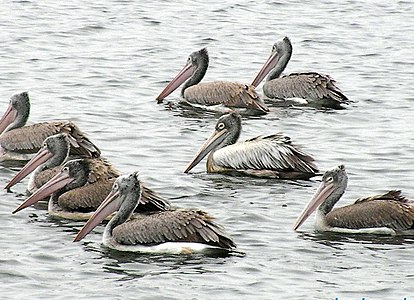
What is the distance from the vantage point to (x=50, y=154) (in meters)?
11.5

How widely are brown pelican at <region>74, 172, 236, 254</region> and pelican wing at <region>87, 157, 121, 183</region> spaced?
2.07 feet

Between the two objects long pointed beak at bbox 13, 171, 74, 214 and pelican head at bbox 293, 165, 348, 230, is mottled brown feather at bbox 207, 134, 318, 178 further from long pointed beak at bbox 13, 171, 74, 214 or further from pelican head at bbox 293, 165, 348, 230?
long pointed beak at bbox 13, 171, 74, 214

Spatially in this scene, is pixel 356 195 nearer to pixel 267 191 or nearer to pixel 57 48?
pixel 267 191

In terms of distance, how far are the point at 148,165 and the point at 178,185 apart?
76cm

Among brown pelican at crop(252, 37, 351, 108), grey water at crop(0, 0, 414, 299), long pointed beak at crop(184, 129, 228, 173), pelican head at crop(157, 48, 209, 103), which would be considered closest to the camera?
grey water at crop(0, 0, 414, 299)

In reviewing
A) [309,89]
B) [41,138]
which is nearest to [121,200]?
[41,138]

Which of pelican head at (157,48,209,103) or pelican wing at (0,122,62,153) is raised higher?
pelican wing at (0,122,62,153)

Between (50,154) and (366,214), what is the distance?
2884 mm

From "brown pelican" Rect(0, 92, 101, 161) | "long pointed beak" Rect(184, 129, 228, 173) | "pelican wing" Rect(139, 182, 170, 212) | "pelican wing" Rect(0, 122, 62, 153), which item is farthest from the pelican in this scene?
"pelican wing" Rect(139, 182, 170, 212)

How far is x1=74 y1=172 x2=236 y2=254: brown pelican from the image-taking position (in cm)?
959

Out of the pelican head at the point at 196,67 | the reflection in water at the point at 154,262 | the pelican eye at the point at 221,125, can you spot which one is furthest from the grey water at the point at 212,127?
the pelican eye at the point at 221,125

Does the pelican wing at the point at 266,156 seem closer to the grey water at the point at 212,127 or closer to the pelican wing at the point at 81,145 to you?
the grey water at the point at 212,127

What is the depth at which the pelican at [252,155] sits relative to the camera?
12.1 meters

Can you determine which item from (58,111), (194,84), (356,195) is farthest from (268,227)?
(194,84)
